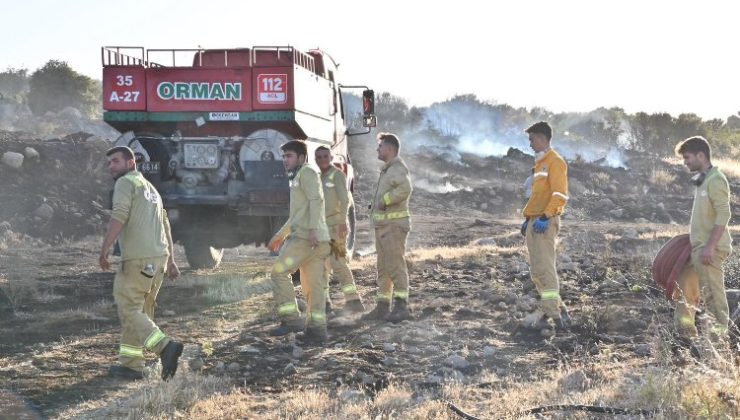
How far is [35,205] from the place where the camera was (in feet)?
56.7

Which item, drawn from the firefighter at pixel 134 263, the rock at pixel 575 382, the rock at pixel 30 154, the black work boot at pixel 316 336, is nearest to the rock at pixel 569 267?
the black work boot at pixel 316 336

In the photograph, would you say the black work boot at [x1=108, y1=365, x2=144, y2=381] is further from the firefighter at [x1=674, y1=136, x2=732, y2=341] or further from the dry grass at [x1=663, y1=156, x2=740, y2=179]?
the dry grass at [x1=663, y1=156, x2=740, y2=179]

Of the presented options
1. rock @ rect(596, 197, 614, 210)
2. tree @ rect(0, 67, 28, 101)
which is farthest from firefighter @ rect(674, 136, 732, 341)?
tree @ rect(0, 67, 28, 101)

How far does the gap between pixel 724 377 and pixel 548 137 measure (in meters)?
3.19

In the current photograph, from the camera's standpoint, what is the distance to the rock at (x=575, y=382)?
17.6ft

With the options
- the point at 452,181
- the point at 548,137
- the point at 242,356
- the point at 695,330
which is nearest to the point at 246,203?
the point at 242,356

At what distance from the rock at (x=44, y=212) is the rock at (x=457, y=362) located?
12815mm

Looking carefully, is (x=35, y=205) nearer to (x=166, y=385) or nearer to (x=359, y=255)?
(x=359, y=255)

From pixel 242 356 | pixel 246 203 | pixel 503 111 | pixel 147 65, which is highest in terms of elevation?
pixel 503 111

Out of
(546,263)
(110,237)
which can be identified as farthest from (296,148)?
(546,263)

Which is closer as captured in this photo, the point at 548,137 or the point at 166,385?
the point at 166,385

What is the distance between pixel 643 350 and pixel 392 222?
2709 millimetres

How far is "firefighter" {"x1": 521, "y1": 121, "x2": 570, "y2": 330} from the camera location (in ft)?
23.4

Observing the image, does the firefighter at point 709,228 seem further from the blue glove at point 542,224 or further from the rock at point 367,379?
the rock at point 367,379
